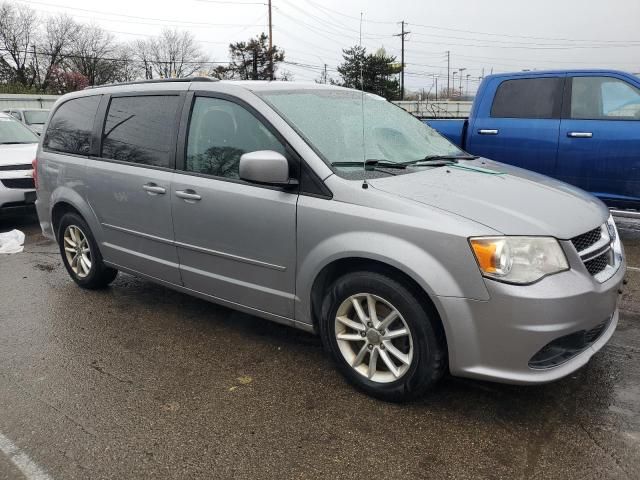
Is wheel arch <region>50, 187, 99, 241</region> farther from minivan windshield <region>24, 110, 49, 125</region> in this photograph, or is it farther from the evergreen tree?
the evergreen tree

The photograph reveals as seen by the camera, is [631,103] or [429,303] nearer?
[429,303]

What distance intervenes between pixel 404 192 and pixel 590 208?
1.12 metres

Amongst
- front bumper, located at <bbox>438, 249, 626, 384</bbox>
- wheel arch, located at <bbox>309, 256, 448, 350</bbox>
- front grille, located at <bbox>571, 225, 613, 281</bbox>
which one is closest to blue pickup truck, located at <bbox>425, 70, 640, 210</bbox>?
front grille, located at <bbox>571, 225, 613, 281</bbox>

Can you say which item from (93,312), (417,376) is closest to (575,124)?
(417,376)

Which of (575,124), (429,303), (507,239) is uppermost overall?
(575,124)

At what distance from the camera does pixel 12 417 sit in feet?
9.82

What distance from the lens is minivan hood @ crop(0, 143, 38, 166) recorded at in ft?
26.1

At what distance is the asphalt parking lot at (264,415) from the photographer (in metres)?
2.53

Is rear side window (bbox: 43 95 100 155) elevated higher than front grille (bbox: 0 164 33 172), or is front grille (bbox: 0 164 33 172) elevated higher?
rear side window (bbox: 43 95 100 155)

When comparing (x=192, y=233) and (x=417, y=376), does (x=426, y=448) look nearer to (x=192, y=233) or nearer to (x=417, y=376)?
(x=417, y=376)

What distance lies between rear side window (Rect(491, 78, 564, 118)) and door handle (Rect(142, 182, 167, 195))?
4.42m

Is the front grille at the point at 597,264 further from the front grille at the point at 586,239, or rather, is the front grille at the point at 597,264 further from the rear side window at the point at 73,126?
the rear side window at the point at 73,126

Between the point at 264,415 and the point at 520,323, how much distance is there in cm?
139

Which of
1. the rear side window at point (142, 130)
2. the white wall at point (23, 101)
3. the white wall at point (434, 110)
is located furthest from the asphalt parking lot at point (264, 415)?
the white wall at point (23, 101)
